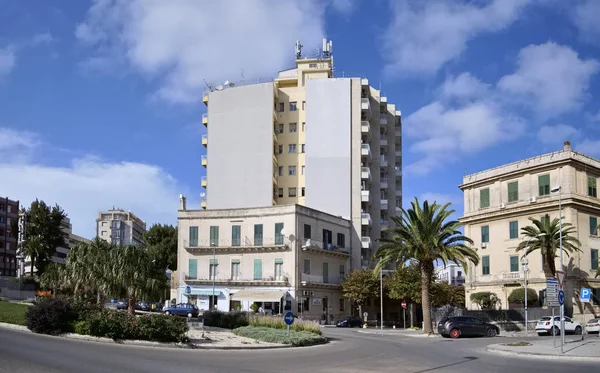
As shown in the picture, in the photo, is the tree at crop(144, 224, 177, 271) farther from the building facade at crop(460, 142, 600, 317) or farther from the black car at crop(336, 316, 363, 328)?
the building facade at crop(460, 142, 600, 317)

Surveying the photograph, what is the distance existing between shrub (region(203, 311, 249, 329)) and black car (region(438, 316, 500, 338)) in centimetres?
1432

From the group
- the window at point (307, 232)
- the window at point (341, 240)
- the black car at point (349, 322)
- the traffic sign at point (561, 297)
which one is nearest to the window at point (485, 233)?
the black car at point (349, 322)

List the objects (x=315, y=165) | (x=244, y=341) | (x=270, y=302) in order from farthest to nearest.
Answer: (x=315, y=165)
(x=270, y=302)
(x=244, y=341)

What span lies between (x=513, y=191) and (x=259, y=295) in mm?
28382

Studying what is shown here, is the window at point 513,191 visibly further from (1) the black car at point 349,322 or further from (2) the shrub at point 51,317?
(2) the shrub at point 51,317

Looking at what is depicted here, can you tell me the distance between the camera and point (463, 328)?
42.2 m

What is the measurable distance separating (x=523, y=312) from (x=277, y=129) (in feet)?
135

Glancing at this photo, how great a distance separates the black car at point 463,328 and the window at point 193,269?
33.6 m

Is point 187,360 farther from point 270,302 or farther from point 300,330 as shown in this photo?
point 270,302

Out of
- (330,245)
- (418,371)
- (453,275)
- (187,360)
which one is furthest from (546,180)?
(453,275)

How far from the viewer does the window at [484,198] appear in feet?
209

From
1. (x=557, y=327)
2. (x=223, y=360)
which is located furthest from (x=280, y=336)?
(x=557, y=327)

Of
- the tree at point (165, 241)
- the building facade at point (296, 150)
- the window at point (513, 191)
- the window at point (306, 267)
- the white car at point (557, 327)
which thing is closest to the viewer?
the white car at point (557, 327)

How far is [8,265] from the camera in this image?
125m
